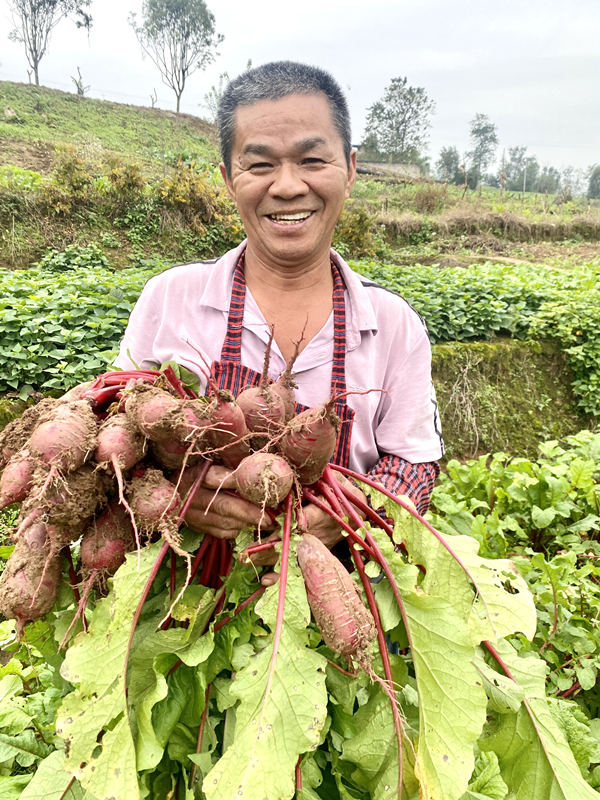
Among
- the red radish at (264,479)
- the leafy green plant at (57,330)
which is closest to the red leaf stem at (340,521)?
the red radish at (264,479)

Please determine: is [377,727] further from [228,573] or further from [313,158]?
[313,158]

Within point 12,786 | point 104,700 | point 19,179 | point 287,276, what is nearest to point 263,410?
point 104,700

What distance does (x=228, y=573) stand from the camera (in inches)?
49.8

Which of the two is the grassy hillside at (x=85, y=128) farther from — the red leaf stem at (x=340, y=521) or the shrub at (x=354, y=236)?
the red leaf stem at (x=340, y=521)

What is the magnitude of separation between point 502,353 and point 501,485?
265 centimetres

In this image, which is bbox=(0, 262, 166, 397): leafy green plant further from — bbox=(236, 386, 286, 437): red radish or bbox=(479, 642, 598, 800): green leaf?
bbox=(479, 642, 598, 800): green leaf

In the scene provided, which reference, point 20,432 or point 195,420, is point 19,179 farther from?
point 195,420

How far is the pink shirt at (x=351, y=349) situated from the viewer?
181 centimetres

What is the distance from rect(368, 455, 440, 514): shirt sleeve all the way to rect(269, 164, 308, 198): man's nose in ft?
3.21

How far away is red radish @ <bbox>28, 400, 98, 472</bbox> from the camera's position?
3.33ft

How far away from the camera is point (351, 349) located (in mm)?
1815

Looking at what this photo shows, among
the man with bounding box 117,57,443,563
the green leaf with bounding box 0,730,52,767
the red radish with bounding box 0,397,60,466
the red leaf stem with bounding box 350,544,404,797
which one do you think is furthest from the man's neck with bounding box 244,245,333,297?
the green leaf with bounding box 0,730,52,767

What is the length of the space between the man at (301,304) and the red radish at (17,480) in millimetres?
646

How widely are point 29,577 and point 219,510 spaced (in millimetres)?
442
